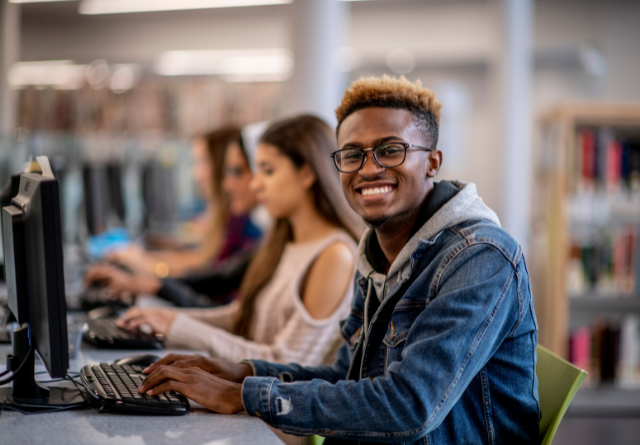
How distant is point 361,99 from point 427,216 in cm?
27

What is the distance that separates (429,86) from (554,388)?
18.0 ft

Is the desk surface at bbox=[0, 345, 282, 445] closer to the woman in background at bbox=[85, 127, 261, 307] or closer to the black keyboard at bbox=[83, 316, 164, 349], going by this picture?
the black keyboard at bbox=[83, 316, 164, 349]

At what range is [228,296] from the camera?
120 inches

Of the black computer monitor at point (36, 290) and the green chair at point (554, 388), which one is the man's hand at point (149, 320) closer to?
the black computer monitor at point (36, 290)

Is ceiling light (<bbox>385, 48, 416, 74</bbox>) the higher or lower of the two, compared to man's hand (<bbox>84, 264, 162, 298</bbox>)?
higher

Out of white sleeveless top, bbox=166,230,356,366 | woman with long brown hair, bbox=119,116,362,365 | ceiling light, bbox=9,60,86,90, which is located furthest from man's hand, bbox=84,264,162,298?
ceiling light, bbox=9,60,86,90

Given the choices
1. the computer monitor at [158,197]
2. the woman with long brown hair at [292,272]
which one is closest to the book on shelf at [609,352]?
the woman with long brown hair at [292,272]

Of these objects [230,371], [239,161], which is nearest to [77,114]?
[239,161]

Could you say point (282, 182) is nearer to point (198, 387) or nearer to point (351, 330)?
point (351, 330)

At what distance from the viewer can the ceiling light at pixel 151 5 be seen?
6407 millimetres

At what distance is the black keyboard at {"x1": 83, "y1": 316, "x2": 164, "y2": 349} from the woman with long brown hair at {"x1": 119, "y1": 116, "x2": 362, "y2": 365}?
38 millimetres

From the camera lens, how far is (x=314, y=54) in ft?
10.9

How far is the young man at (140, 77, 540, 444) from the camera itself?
1031 mm

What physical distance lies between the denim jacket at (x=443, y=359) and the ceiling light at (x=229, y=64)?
626 centimetres
